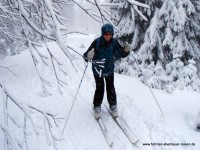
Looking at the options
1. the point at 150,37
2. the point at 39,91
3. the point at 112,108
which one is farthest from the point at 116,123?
the point at 150,37

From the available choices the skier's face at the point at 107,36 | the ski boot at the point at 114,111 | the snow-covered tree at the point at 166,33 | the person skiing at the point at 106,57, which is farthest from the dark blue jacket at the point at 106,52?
the snow-covered tree at the point at 166,33

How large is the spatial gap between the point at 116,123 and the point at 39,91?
11.3ft

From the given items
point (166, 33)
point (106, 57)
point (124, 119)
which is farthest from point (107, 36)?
point (166, 33)

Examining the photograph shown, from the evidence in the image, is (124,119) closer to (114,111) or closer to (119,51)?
(114,111)

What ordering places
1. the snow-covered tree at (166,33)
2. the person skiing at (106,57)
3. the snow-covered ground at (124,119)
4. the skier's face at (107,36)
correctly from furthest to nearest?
1. the snow-covered tree at (166,33)
2. the person skiing at (106,57)
3. the skier's face at (107,36)
4. the snow-covered ground at (124,119)

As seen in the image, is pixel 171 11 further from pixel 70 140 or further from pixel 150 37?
pixel 70 140

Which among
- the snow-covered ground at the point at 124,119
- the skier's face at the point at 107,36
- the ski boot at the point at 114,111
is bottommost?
the snow-covered ground at the point at 124,119

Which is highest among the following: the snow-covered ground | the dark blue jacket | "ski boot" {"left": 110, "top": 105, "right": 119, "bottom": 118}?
the dark blue jacket

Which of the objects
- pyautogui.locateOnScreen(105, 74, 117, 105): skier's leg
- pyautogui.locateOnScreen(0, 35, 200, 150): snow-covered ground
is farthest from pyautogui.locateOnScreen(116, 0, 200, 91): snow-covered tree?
pyautogui.locateOnScreen(105, 74, 117, 105): skier's leg

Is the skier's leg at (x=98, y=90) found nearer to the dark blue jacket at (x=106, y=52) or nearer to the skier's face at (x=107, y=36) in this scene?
the dark blue jacket at (x=106, y=52)

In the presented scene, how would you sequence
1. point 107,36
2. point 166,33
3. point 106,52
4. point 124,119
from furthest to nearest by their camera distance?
point 166,33 < point 124,119 < point 106,52 < point 107,36

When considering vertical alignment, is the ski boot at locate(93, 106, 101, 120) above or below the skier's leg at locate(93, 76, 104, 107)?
below

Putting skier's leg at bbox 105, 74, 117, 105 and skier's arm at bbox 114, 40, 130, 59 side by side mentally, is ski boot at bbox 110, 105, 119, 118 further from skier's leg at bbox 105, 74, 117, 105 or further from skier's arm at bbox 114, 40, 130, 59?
→ skier's arm at bbox 114, 40, 130, 59

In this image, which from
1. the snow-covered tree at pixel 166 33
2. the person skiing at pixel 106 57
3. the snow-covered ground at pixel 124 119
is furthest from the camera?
the snow-covered tree at pixel 166 33
